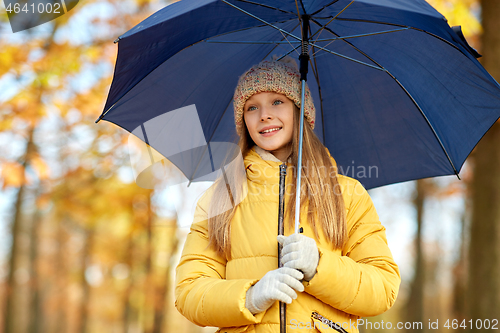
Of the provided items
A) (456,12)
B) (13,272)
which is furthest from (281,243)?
(13,272)

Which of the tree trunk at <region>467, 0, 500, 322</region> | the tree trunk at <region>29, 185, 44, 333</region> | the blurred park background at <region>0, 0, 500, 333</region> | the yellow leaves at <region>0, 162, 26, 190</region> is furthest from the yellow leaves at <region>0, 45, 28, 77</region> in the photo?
the tree trunk at <region>29, 185, 44, 333</region>

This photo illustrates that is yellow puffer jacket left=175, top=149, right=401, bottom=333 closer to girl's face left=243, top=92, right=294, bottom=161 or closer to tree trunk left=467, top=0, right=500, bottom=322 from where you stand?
girl's face left=243, top=92, right=294, bottom=161

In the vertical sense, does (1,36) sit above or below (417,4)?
above

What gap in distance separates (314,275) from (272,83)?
3.74 feet

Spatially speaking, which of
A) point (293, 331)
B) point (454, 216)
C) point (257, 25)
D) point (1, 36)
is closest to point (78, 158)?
point (1, 36)

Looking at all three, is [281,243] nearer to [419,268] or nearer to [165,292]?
[165,292]

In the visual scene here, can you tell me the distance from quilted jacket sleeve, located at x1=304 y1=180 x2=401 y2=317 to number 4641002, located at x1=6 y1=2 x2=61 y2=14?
5.81m

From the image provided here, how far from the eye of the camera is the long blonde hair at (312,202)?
2.27 meters

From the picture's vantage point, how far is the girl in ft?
6.52

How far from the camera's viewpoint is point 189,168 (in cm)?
299

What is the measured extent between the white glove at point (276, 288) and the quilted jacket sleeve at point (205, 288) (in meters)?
0.07

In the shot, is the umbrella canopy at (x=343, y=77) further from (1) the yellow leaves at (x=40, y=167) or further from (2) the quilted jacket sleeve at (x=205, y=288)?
(1) the yellow leaves at (x=40, y=167)

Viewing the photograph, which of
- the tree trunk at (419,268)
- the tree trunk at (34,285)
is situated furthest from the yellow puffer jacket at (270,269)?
the tree trunk at (34,285)

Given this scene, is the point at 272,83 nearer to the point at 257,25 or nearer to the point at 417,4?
the point at 257,25
